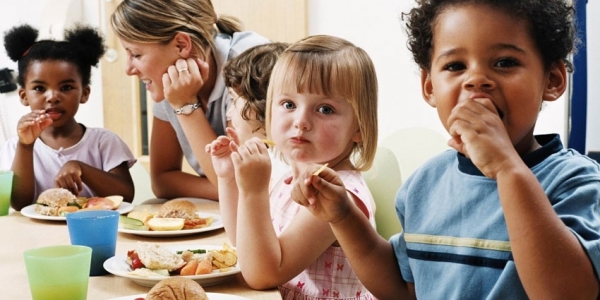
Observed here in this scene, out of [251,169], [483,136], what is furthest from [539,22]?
[251,169]

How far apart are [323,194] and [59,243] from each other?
0.66m

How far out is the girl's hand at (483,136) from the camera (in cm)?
79

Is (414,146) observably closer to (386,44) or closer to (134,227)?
(134,227)

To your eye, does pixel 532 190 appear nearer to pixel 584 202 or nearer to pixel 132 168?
pixel 584 202

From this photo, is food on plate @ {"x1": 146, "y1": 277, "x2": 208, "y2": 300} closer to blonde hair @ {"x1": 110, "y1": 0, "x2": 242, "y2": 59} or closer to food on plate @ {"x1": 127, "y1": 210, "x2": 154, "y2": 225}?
food on plate @ {"x1": 127, "y1": 210, "x2": 154, "y2": 225}

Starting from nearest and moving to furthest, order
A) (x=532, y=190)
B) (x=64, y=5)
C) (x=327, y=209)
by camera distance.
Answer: (x=532, y=190) → (x=327, y=209) → (x=64, y=5)

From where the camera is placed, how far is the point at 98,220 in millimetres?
1173

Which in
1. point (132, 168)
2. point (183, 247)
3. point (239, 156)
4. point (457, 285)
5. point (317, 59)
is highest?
point (317, 59)

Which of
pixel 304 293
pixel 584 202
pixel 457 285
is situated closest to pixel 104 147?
pixel 304 293

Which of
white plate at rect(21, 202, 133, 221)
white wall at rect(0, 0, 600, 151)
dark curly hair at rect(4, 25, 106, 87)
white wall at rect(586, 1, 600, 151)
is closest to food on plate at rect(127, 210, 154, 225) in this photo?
white plate at rect(21, 202, 133, 221)

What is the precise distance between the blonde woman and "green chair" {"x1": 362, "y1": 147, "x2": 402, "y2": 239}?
437mm

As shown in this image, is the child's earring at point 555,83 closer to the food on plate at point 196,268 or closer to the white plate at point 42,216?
the food on plate at point 196,268

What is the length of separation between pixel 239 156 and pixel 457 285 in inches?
16.0

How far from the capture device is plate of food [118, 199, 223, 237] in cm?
146
